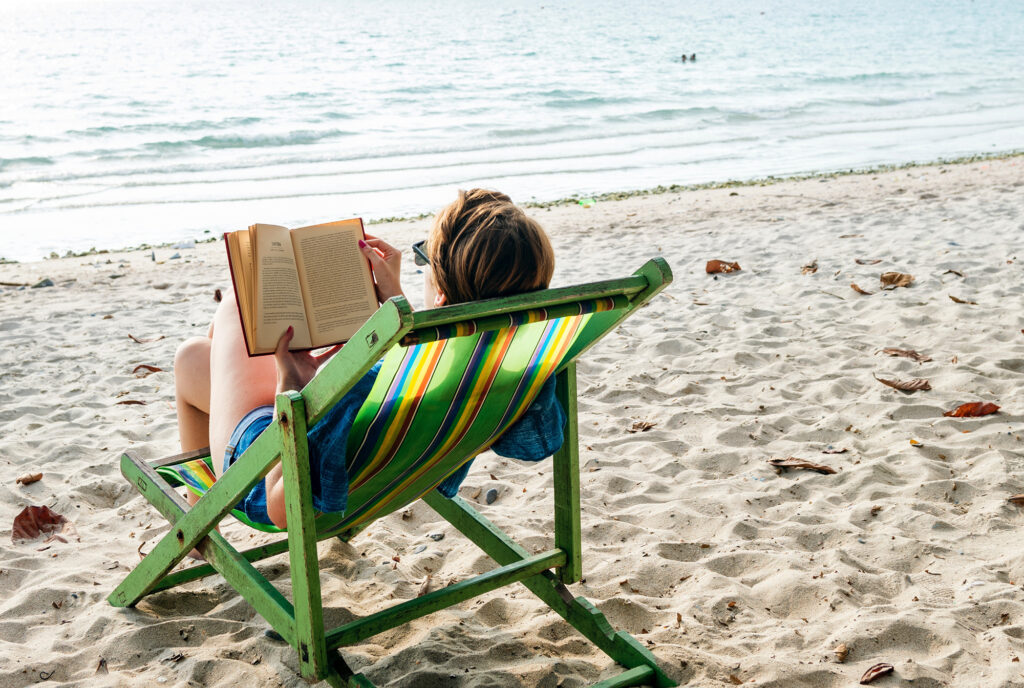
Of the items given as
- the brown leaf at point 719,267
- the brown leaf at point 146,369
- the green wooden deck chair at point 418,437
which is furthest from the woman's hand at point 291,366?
the brown leaf at point 719,267

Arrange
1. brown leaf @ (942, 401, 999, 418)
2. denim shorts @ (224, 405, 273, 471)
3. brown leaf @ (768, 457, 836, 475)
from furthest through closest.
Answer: brown leaf @ (942, 401, 999, 418) < brown leaf @ (768, 457, 836, 475) < denim shorts @ (224, 405, 273, 471)

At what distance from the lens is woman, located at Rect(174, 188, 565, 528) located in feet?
5.94

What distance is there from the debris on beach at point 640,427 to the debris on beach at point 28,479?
7.68ft

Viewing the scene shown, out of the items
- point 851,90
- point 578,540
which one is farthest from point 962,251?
point 851,90

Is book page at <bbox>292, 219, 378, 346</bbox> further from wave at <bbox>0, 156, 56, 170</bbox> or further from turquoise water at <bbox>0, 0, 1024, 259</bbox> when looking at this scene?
wave at <bbox>0, 156, 56, 170</bbox>

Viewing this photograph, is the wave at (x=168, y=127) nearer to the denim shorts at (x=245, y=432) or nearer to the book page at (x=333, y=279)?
the book page at (x=333, y=279)

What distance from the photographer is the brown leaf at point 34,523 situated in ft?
9.93

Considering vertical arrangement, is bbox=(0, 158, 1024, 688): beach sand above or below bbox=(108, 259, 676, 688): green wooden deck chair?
below

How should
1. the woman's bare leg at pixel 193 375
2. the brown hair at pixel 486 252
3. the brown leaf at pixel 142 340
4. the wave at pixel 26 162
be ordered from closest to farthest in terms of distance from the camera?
the brown hair at pixel 486 252
the woman's bare leg at pixel 193 375
the brown leaf at pixel 142 340
the wave at pixel 26 162

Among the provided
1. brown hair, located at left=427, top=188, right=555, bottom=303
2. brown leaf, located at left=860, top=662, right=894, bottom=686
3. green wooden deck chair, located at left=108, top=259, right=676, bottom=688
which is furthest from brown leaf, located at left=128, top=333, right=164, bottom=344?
brown leaf, located at left=860, top=662, right=894, bottom=686

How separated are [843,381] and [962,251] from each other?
2.66m

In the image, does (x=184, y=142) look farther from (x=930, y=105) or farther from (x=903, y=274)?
(x=930, y=105)

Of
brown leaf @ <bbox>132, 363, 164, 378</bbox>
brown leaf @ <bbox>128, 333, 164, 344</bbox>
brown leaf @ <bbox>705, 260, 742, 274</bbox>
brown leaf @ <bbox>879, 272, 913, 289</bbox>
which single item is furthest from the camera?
brown leaf @ <bbox>705, 260, 742, 274</bbox>

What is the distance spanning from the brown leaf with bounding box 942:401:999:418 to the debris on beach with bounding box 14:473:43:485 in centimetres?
361
